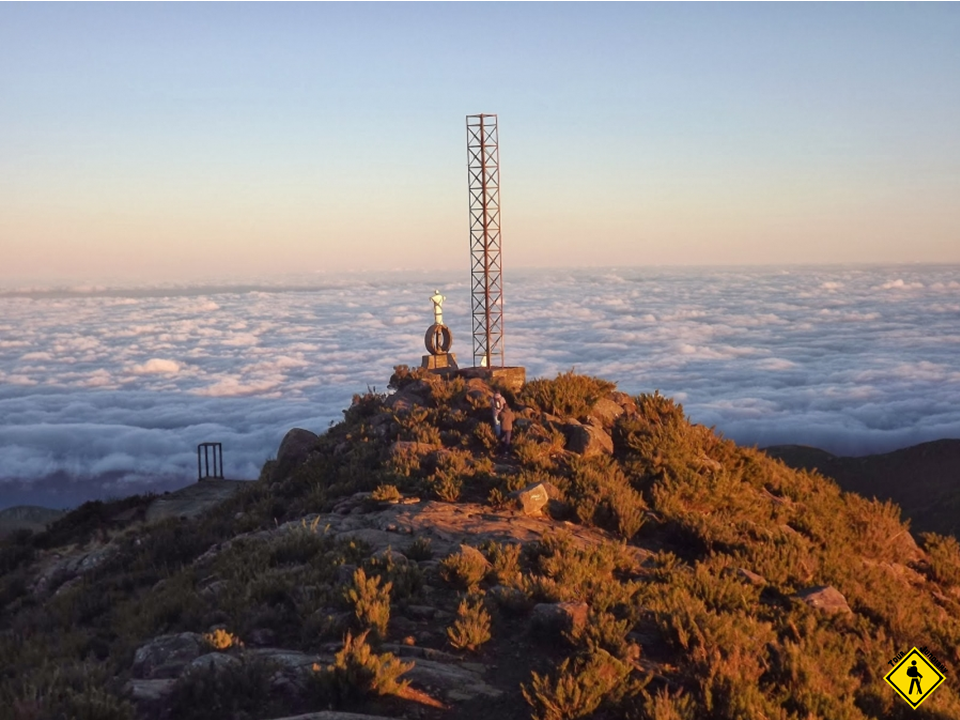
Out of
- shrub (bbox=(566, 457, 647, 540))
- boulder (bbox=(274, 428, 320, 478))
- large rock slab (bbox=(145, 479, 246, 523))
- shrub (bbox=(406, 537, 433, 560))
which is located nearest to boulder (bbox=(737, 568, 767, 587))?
shrub (bbox=(566, 457, 647, 540))

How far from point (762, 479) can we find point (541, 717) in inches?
422

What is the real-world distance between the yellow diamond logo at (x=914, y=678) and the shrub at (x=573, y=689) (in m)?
2.55

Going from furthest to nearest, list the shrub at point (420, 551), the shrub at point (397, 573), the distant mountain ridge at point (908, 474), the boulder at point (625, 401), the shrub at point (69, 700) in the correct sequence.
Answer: the distant mountain ridge at point (908, 474) → the boulder at point (625, 401) → the shrub at point (420, 551) → the shrub at point (397, 573) → the shrub at point (69, 700)

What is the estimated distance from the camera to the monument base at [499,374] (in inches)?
750

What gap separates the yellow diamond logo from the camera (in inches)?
293

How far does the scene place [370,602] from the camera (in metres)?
8.00

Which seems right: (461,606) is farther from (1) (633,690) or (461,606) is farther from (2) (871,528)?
(2) (871,528)

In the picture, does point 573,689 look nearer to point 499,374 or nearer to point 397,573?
point 397,573

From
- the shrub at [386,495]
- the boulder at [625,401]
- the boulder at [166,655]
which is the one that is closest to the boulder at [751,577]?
the shrub at [386,495]

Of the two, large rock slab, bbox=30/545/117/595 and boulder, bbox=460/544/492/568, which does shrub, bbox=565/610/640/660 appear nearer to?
boulder, bbox=460/544/492/568

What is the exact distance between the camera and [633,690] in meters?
6.75

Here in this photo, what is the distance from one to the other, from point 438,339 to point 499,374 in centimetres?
240

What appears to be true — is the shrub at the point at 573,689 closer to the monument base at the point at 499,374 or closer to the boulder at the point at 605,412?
the boulder at the point at 605,412

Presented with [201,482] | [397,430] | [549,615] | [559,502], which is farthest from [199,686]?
[201,482]
